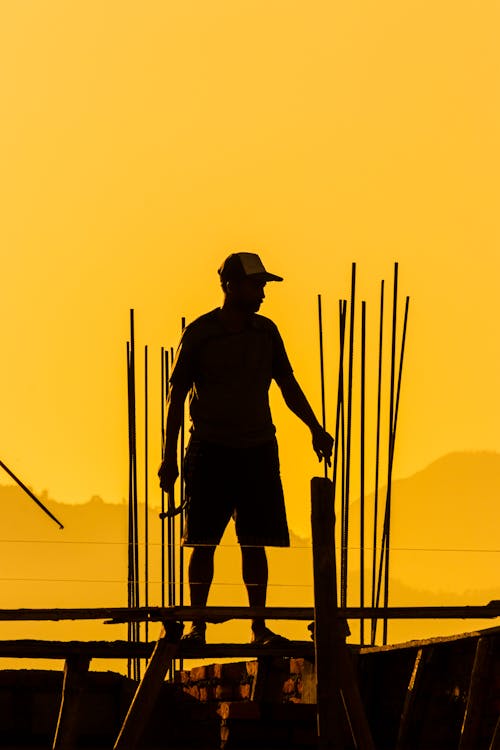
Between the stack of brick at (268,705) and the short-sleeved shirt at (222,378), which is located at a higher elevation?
the short-sleeved shirt at (222,378)

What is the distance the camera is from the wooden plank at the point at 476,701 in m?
12.2

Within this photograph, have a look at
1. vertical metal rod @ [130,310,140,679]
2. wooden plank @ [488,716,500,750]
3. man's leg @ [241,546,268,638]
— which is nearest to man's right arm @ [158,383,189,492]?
man's leg @ [241,546,268,638]

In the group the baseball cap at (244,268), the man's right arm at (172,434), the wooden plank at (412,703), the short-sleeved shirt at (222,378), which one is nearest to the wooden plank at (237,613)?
the wooden plank at (412,703)

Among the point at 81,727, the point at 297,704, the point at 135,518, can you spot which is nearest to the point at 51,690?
the point at 81,727

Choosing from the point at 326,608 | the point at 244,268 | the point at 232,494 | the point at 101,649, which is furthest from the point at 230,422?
the point at 326,608

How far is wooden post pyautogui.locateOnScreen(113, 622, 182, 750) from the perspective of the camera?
12133mm

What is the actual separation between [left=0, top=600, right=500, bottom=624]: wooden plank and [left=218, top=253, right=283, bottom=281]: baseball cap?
1.93 m

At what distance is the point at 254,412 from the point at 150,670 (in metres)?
1.70

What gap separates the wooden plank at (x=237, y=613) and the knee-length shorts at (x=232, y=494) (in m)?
0.81

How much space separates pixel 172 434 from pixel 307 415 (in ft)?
2.82

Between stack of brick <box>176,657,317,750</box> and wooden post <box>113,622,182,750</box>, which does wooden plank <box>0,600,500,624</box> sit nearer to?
wooden post <box>113,622,182,750</box>

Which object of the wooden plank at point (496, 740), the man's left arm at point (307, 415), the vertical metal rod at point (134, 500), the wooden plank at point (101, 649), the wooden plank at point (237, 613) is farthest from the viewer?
the vertical metal rod at point (134, 500)

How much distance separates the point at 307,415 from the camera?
13.5 m

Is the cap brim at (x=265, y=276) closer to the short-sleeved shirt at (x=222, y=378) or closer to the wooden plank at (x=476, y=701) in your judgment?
the short-sleeved shirt at (x=222, y=378)
